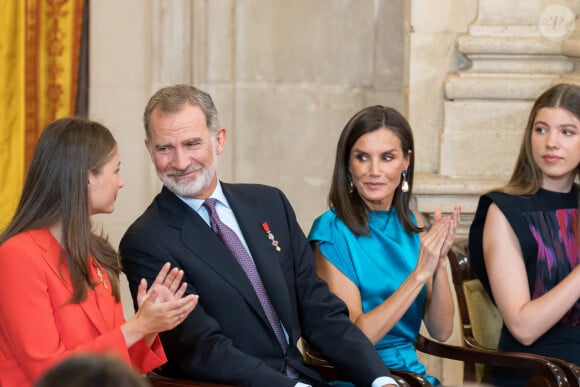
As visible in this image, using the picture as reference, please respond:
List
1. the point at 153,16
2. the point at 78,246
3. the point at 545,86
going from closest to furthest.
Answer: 1. the point at 78,246
2. the point at 545,86
3. the point at 153,16

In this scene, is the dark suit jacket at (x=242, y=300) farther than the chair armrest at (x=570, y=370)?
No

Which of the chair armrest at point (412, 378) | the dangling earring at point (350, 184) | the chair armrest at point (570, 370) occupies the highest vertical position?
the dangling earring at point (350, 184)

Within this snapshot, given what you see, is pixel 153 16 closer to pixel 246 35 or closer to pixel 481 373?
pixel 246 35

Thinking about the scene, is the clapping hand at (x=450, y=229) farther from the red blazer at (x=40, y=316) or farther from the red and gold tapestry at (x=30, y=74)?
the red and gold tapestry at (x=30, y=74)

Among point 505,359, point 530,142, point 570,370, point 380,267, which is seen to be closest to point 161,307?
point 380,267

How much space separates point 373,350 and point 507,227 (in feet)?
2.28

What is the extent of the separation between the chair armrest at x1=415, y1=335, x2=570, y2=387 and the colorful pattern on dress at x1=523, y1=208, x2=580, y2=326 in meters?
0.32

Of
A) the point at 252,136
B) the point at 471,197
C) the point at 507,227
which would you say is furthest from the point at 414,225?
the point at 252,136

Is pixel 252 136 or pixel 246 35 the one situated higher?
pixel 246 35

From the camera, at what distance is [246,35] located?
5699 millimetres

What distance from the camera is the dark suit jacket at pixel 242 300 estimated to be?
3219 mm

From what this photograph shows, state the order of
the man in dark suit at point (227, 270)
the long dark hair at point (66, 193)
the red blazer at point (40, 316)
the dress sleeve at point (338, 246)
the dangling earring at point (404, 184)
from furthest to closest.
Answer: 1. the dangling earring at point (404, 184)
2. the dress sleeve at point (338, 246)
3. the man in dark suit at point (227, 270)
4. the long dark hair at point (66, 193)
5. the red blazer at point (40, 316)

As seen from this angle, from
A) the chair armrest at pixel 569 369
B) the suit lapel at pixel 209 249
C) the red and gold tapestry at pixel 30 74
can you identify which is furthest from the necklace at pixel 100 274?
the red and gold tapestry at pixel 30 74

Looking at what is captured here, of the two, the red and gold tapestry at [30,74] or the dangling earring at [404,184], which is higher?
the red and gold tapestry at [30,74]
